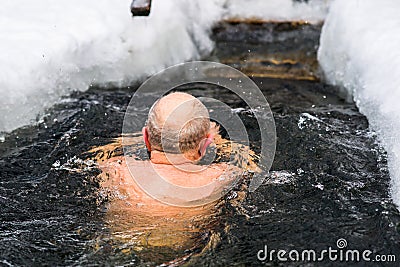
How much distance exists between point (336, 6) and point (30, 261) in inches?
161

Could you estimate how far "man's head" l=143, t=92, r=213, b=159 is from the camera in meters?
2.92

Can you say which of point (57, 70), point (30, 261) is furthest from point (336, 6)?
point (30, 261)

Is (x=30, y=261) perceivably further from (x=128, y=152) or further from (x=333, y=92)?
(x=333, y=92)

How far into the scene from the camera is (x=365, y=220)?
295cm

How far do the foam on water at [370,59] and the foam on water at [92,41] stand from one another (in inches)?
30.3
